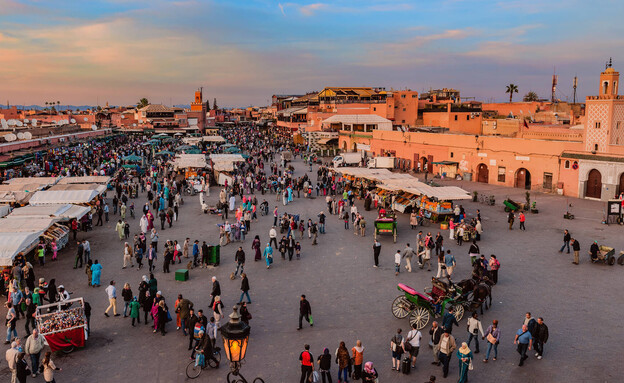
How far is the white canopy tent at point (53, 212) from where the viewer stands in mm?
18828

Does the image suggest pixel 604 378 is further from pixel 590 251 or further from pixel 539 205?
pixel 539 205

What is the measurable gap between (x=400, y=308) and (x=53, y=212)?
15.0 m

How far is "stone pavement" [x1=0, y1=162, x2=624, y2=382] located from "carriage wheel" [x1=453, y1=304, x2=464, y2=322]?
236 mm

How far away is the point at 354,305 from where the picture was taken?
12.8 metres

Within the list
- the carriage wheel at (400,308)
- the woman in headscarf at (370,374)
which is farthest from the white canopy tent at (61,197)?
the woman in headscarf at (370,374)

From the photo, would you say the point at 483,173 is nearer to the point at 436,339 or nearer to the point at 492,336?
the point at 492,336

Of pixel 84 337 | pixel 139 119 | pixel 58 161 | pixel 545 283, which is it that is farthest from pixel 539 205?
pixel 139 119

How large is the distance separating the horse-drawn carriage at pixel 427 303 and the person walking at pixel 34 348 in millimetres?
Answer: 8056

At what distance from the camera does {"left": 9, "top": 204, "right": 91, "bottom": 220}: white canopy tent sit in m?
18.8

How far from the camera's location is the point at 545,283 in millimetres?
14297

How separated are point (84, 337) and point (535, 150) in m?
29.0

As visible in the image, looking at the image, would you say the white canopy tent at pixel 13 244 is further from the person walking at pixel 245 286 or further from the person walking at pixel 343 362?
the person walking at pixel 343 362

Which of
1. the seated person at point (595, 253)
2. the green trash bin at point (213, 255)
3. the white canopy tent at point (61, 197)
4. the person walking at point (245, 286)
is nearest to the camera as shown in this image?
the person walking at point (245, 286)

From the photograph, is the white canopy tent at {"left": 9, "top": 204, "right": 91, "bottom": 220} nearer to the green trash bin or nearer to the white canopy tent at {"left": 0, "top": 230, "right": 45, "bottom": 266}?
the white canopy tent at {"left": 0, "top": 230, "right": 45, "bottom": 266}
